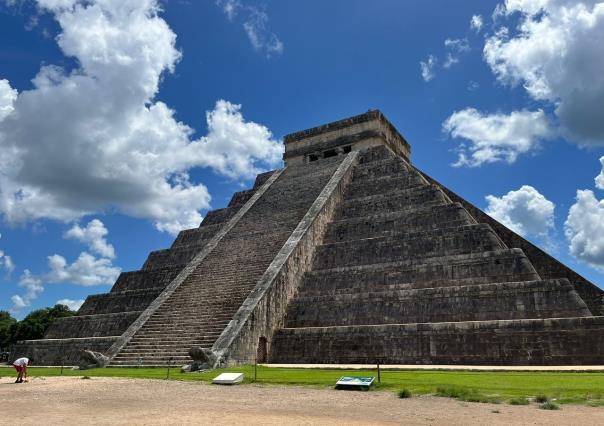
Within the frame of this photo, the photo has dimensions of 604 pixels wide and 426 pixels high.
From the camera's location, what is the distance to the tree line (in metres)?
37.8

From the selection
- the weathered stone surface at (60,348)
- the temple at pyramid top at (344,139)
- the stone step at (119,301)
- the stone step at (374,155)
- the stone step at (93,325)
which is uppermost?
the temple at pyramid top at (344,139)

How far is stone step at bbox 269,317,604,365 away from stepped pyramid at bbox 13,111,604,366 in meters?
0.03

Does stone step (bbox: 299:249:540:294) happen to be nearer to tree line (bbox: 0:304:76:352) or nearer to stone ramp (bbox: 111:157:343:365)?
stone ramp (bbox: 111:157:343:365)

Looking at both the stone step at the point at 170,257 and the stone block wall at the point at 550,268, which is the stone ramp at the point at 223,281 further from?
the stone block wall at the point at 550,268

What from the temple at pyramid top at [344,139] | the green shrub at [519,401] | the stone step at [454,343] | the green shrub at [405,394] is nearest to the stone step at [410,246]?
the stone step at [454,343]

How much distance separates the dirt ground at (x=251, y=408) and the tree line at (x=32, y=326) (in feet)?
109

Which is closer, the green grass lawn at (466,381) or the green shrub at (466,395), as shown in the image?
the green shrub at (466,395)

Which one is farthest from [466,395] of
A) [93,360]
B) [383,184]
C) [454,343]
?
[383,184]

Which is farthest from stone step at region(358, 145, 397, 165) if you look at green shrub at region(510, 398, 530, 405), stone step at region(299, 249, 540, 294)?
green shrub at region(510, 398, 530, 405)

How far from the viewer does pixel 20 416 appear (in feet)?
19.2

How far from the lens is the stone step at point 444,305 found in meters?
11.1

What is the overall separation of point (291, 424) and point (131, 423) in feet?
5.47

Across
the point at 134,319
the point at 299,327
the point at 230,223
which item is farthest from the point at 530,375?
the point at 230,223

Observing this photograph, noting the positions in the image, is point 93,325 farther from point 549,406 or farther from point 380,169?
point 549,406
